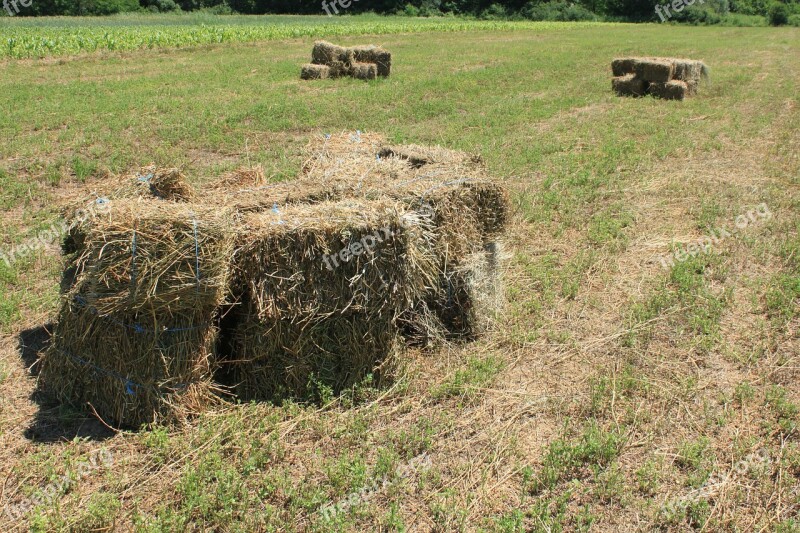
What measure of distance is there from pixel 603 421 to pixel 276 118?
1083 centimetres

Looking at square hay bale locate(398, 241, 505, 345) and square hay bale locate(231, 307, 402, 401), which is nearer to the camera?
square hay bale locate(231, 307, 402, 401)

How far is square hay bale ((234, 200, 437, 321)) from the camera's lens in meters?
5.01

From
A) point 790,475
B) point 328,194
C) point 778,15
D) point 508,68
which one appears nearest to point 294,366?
point 328,194

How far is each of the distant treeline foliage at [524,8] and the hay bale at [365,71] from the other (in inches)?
1857

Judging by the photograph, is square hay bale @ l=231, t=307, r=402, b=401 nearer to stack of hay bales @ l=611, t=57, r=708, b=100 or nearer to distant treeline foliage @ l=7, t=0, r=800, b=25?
stack of hay bales @ l=611, t=57, r=708, b=100

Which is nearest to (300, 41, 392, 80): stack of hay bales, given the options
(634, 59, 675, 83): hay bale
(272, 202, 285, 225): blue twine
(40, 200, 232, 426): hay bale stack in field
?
(634, 59, 675, 83): hay bale

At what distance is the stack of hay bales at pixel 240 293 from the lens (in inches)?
183

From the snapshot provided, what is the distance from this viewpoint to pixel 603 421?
5199 mm

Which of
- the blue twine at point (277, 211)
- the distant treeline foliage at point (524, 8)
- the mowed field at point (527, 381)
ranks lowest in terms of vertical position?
the mowed field at point (527, 381)

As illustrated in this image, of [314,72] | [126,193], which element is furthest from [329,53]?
[126,193]

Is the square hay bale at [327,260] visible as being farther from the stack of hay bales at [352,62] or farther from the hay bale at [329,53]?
the hay bale at [329,53]

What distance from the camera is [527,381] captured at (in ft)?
18.8

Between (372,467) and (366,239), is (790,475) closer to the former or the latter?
(372,467)

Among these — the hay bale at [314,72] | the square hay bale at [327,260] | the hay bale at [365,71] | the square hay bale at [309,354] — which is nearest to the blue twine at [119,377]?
the square hay bale at [309,354]
